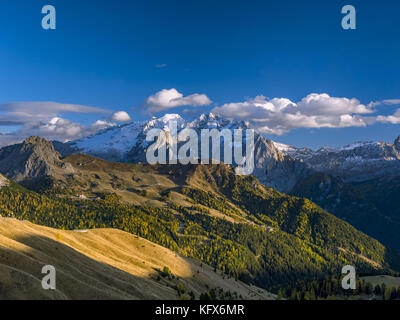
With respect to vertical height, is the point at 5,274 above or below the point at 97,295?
above

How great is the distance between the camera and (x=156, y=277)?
400 feet

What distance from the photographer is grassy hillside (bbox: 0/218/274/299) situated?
227 feet

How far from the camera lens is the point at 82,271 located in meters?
89.6

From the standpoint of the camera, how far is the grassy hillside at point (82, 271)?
A: 69125 mm

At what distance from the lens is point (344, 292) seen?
7308 inches
